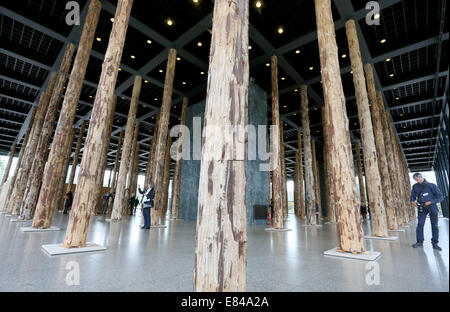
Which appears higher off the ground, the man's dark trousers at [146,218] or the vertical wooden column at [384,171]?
the vertical wooden column at [384,171]

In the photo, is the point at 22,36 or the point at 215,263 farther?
the point at 22,36

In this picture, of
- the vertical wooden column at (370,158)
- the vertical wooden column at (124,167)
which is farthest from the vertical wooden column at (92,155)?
the vertical wooden column at (370,158)

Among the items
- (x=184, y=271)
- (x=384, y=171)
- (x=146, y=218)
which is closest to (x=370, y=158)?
(x=384, y=171)

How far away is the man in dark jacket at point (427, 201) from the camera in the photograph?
4.95 m

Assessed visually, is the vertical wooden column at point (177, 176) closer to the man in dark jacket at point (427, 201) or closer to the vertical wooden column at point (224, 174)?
the man in dark jacket at point (427, 201)

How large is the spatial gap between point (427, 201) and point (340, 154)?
7.69 feet

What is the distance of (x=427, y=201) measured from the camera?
5035 mm

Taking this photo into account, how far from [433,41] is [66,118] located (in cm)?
1483

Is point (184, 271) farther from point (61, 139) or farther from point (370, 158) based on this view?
point (370, 158)

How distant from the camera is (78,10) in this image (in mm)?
9195

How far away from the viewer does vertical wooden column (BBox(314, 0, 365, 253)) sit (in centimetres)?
458

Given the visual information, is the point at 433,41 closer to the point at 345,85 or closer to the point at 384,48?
the point at 384,48

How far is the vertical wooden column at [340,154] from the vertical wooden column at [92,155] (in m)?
5.21
